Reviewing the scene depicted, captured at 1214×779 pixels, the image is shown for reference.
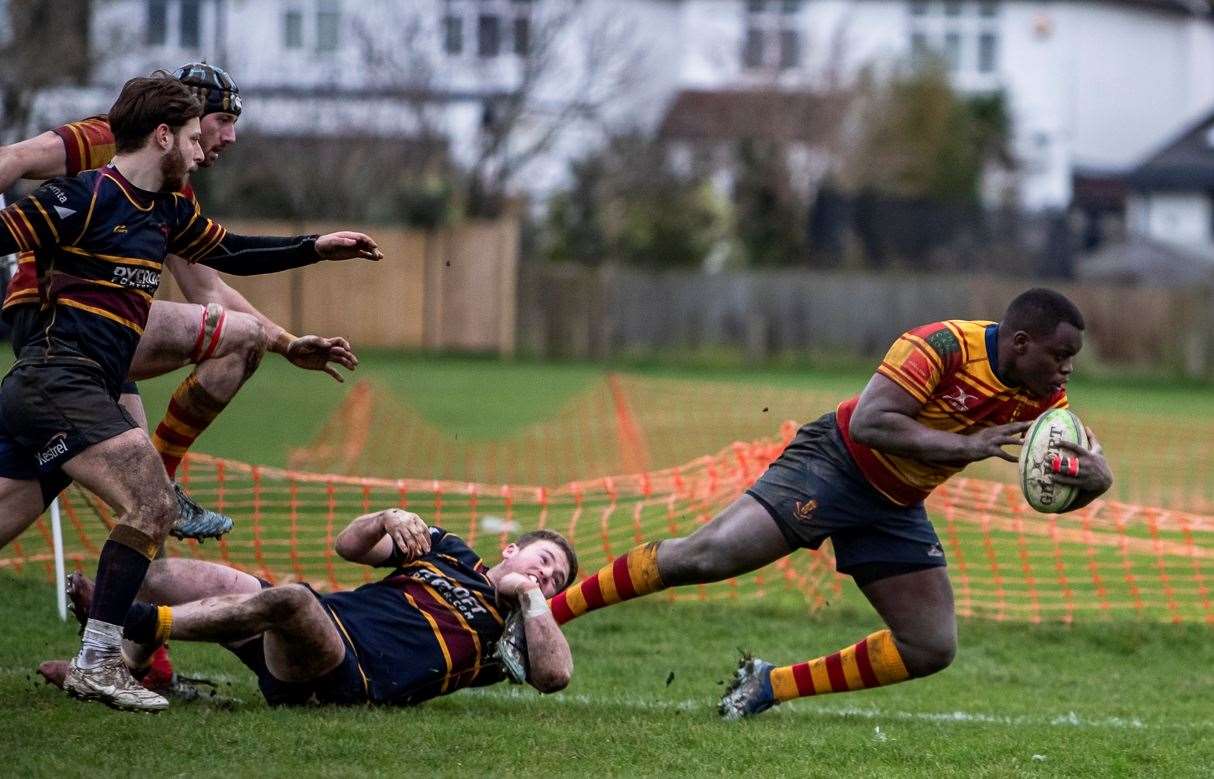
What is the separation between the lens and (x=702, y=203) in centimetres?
3562

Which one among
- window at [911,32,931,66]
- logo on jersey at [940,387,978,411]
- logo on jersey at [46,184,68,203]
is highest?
window at [911,32,931,66]

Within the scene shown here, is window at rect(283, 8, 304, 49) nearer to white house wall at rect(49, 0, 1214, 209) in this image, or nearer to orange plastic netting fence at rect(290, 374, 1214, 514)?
white house wall at rect(49, 0, 1214, 209)

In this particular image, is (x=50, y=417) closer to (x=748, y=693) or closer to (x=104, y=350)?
(x=104, y=350)

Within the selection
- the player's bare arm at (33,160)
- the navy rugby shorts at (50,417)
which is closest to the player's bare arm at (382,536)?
the navy rugby shorts at (50,417)

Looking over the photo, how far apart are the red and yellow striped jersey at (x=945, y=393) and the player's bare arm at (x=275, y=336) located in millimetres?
2089

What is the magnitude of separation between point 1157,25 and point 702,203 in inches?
984

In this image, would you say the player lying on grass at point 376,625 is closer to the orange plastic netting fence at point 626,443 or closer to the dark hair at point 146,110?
the dark hair at point 146,110

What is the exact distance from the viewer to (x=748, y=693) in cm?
639

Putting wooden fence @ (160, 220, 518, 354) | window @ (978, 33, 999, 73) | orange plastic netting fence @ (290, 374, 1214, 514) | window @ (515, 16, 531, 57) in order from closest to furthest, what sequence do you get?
orange plastic netting fence @ (290, 374, 1214, 514), wooden fence @ (160, 220, 518, 354), window @ (515, 16, 531, 57), window @ (978, 33, 999, 73)

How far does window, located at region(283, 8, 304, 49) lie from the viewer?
42312mm

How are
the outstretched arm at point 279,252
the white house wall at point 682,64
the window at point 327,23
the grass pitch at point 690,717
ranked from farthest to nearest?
1. the window at point 327,23
2. the white house wall at point 682,64
3. the outstretched arm at point 279,252
4. the grass pitch at point 690,717

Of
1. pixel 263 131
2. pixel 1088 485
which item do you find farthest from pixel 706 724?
pixel 263 131

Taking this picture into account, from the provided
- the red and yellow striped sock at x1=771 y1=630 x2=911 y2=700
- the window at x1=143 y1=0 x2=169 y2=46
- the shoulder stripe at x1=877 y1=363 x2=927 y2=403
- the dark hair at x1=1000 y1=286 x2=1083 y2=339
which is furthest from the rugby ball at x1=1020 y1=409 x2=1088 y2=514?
the window at x1=143 y1=0 x2=169 y2=46

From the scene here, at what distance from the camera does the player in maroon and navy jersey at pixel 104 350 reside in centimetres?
538
